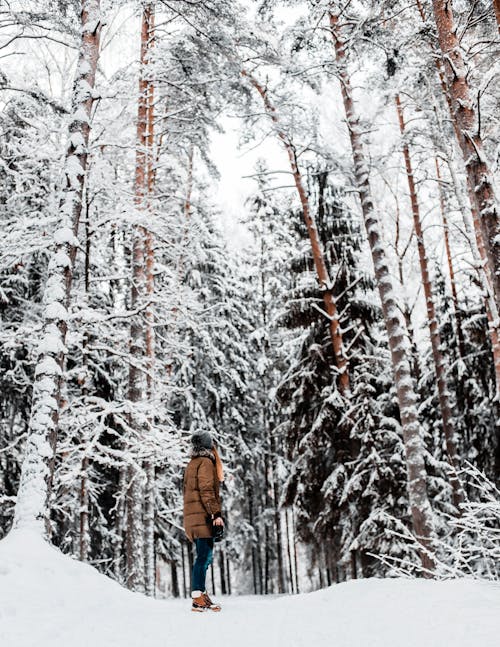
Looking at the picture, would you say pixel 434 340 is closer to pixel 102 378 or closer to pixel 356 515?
pixel 356 515

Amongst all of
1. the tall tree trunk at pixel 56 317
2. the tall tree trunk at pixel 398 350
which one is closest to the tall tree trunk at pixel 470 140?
the tall tree trunk at pixel 398 350

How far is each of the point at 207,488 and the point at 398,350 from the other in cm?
493

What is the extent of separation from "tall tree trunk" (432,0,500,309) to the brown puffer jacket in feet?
11.8

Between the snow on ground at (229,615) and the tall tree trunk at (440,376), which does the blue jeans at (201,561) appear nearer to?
the snow on ground at (229,615)

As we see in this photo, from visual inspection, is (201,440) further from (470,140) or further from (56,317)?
(470,140)

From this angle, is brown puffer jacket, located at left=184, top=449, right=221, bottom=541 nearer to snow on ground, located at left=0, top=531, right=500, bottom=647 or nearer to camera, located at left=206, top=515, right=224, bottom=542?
camera, located at left=206, top=515, right=224, bottom=542

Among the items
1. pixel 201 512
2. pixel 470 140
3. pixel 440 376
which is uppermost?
pixel 470 140

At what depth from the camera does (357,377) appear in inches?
485

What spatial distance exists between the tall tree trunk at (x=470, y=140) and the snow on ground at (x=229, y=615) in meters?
3.49

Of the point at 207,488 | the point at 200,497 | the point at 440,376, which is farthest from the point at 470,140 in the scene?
the point at 440,376

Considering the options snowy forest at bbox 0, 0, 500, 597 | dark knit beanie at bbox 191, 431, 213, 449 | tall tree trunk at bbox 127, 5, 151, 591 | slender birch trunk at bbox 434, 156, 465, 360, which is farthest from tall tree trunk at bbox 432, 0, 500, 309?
slender birch trunk at bbox 434, 156, 465, 360

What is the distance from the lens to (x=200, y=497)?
222 inches

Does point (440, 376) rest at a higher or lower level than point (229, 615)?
higher

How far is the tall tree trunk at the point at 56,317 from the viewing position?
5750 millimetres
